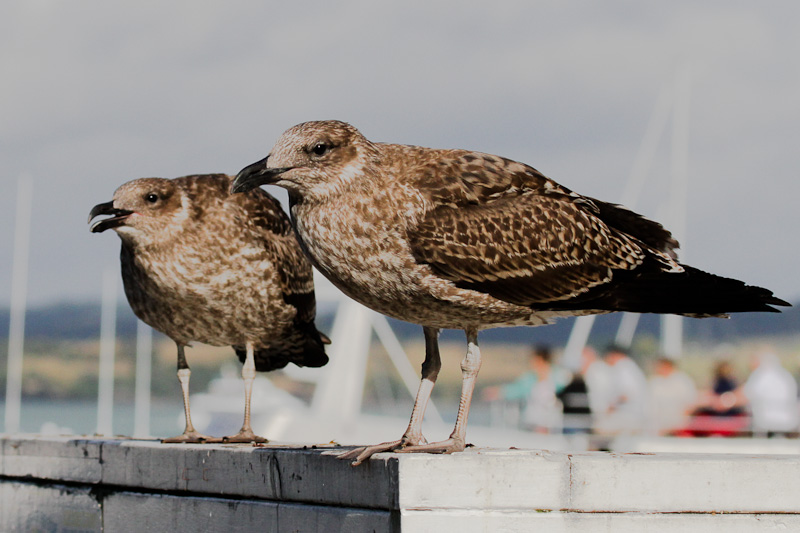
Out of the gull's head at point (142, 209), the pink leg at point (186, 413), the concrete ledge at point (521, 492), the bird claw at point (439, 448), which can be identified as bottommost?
the concrete ledge at point (521, 492)

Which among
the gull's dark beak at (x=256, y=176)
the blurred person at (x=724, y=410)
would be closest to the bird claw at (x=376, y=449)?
the gull's dark beak at (x=256, y=176)

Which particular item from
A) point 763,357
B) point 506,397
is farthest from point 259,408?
point 763,357

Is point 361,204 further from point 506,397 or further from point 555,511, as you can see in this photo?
point 506,397

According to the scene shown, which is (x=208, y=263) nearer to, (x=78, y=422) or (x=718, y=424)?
(x=718, y=424)

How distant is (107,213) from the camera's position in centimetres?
917

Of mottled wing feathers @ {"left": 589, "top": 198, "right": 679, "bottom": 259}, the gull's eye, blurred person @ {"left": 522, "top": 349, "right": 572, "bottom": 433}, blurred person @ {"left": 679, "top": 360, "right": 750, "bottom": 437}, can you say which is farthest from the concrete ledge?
blurred person @ {"left": 679, "top": 360, "right": 750, "bottom": 437}

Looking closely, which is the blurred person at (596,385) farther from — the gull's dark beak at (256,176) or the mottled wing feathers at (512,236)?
the gull's dark beak at (256,176)

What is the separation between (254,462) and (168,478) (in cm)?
105

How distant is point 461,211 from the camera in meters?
7.12

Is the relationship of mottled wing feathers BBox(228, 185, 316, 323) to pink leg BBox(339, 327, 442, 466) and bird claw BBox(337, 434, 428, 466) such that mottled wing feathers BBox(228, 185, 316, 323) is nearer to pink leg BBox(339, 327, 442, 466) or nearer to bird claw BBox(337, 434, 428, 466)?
pink leg BBox(339, 327, 442, 466)

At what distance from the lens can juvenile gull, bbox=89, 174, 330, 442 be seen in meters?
8.95

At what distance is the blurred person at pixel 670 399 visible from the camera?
20.1 meters

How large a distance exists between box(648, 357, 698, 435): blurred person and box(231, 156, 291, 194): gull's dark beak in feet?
45.2

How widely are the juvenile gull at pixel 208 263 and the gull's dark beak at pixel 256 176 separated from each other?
1.90 m
